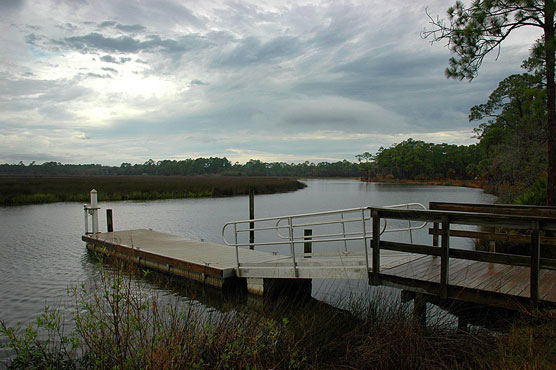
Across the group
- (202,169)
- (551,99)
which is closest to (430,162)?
(202,169)

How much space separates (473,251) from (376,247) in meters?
1.26

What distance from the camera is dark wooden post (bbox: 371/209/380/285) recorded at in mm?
5574

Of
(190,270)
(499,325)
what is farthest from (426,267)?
(190,270)

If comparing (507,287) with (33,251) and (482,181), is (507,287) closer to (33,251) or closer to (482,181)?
(33,251)

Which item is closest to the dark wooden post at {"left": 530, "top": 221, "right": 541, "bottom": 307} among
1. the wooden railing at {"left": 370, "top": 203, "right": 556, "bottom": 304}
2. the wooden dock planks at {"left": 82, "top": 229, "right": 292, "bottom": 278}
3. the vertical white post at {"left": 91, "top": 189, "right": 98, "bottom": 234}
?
the wooden railing at {"left": 370, "top": 203, "right": 556, "bottom": 304}

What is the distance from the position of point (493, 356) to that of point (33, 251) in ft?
46.7

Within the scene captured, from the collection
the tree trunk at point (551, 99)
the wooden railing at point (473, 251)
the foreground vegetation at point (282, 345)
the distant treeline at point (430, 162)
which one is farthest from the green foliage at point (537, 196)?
the distant treeline at point (430, 162)

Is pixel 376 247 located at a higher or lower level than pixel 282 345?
higher

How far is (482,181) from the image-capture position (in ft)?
213

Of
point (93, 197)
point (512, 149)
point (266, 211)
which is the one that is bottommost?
point (266, 211)

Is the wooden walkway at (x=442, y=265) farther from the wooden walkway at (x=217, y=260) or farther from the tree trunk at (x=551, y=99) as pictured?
the tree trunk at (x=551, y=99)

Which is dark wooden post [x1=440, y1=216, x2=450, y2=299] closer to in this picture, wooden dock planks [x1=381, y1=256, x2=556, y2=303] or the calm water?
wooden dock planks [x1=381, y1=256, x2=556, y2=303]

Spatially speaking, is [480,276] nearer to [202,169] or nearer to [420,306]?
[420,306]

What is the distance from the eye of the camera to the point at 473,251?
16.4ft
